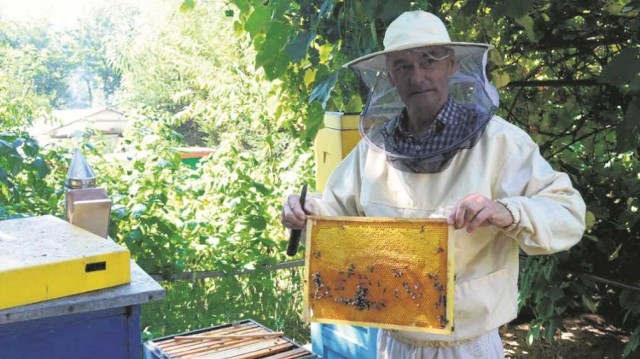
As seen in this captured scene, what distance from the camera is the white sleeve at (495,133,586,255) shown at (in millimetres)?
1428

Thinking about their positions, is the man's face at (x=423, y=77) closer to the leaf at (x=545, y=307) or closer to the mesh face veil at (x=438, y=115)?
the mesh face veil at (x=438, y=115)

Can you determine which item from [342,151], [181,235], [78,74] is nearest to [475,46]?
[342,151]

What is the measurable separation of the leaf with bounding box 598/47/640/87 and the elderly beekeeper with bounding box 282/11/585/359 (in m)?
0.23

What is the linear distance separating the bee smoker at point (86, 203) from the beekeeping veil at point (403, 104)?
2.61ft

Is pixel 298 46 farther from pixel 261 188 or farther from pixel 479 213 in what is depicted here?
pixel 261 188

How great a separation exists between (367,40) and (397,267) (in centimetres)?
92

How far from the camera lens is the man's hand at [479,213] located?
1.38 m

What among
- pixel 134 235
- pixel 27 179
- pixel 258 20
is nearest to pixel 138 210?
pixel 134 235

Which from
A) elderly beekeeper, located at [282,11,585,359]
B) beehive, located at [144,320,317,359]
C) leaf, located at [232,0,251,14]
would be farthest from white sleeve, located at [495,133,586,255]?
leaf, located at [232,0,251,14]

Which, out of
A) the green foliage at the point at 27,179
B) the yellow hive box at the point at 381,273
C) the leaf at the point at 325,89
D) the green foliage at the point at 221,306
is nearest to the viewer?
the yellow hive box at the point at 381,273

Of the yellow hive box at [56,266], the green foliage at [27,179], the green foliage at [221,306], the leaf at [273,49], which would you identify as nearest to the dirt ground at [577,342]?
the green foliage at [221,306]

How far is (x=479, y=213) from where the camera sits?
138 centimetres

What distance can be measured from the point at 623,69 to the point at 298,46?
1.06 metres

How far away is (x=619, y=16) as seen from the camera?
260cm
